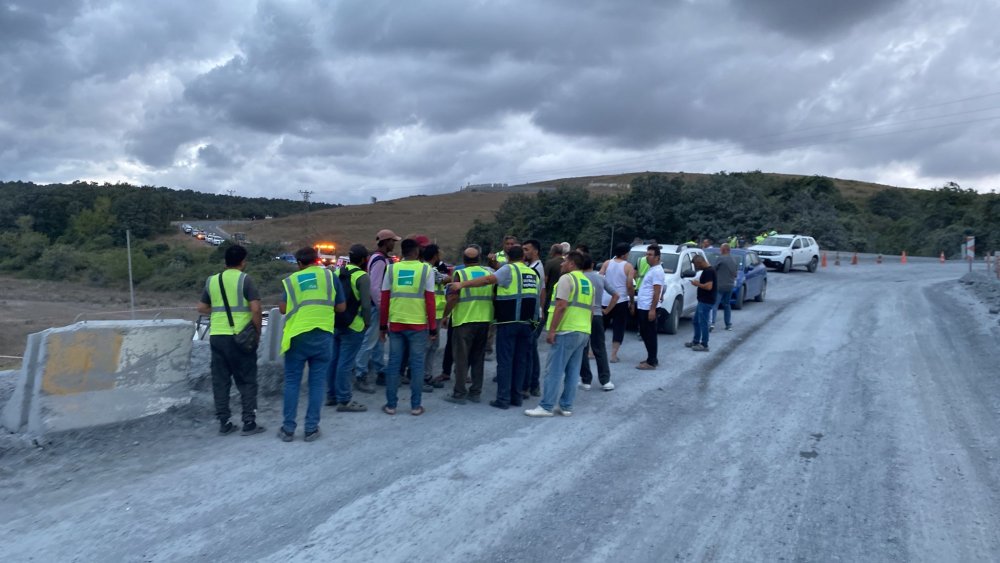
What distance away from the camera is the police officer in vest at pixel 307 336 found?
21.4 ft

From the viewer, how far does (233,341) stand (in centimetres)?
648

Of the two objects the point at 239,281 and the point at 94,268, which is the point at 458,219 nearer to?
the point at 94,268

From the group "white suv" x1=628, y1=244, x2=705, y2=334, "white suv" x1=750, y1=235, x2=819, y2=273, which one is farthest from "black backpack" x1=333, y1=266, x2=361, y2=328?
"white suv" x1=750, y1=235, x2=819, y2=273

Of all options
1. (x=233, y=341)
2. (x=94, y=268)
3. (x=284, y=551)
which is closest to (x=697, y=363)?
(x=233, y=341)

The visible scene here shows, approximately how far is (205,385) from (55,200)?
60.3m

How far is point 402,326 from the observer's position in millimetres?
7195

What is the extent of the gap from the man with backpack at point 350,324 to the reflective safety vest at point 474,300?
1.00 meters

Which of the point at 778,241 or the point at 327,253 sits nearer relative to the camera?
the point at 327,253

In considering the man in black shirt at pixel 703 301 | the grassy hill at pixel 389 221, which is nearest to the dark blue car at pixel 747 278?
the man in black shirt at pixel 703 301

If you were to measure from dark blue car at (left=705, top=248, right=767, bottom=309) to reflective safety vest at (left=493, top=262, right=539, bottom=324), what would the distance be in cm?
1003

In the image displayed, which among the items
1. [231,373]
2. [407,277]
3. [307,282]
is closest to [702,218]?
[407,277]

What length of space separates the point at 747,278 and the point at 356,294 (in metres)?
13.2

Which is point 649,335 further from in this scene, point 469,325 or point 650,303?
point 469,325

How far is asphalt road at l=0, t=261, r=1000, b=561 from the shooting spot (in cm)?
449
